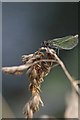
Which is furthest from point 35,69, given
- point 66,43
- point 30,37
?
point 30,37

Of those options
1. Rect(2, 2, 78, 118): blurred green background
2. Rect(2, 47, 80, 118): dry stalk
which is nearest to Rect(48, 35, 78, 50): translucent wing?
Rect(2, 47, 80, 118): dry stalk

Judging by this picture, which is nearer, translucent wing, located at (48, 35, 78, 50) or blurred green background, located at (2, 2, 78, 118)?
translucent wing, located at (48, 35, 78, 50)

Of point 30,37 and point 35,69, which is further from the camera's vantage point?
point 30,37

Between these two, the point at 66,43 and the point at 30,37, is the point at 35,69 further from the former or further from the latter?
the point at 30,37

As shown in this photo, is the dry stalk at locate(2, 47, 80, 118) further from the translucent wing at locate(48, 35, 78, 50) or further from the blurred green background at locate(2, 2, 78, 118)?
the blurred green background at locate(2, 2, 78, 118)

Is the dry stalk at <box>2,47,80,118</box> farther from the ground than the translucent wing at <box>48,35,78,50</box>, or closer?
closer

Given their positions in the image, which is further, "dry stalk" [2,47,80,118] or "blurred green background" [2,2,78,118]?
"blurred green background" [2,2,78,118]

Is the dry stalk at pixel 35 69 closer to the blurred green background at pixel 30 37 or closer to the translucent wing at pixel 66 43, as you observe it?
the translucent wing at pixel 66 43

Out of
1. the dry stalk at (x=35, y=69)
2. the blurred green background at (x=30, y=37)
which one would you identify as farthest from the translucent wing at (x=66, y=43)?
the blurred green background at (x=30, y=37)

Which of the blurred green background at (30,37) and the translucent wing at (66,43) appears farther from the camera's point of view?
the blurred green background at (30,37)
